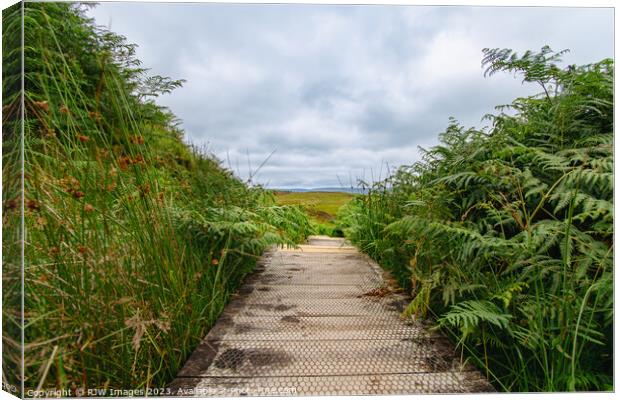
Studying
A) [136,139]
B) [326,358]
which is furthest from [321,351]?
[136,139]

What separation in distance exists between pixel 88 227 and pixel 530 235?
1496mm

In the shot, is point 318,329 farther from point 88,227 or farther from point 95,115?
point 95,115

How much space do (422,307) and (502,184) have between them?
638 mm

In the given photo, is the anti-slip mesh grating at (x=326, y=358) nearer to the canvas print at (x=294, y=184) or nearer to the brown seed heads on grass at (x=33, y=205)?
the canvas print at (x=294, y=184)

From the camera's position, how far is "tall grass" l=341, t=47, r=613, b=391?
103 cm

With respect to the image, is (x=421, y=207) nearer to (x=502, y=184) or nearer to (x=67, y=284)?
(x=502, y=184)

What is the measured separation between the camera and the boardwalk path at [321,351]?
1015 millimetres

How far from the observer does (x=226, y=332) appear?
130cm

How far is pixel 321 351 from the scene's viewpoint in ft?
3.79

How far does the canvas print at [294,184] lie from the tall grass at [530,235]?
1 centimetres

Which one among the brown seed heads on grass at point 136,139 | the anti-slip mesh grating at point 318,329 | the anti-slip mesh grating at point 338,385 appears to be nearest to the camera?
the anti-slip mesh grating at point 338,385

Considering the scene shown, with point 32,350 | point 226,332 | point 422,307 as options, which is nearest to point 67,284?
point 32,350

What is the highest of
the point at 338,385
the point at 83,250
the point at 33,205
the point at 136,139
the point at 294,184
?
the point at 136,139

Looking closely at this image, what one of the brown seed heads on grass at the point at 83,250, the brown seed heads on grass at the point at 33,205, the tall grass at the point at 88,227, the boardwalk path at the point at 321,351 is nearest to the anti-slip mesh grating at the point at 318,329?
the boardwalk path at the point at 321,351
